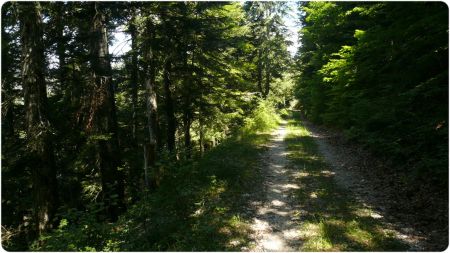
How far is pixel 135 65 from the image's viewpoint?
40.0ft

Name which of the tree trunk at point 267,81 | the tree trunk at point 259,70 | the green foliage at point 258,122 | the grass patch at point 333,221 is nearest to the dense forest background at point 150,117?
the grass patch at point 333,221

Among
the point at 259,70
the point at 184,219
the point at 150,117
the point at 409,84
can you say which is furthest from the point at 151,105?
the point at 259,70

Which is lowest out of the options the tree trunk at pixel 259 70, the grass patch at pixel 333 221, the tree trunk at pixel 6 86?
the grass patch at pixel 333 221

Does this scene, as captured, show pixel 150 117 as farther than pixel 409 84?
Yes

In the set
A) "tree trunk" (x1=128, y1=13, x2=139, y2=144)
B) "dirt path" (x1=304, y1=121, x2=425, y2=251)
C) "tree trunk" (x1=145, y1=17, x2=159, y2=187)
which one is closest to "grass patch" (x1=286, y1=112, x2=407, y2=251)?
"dirt path" (x1=304, y1=121, x2=425, y2=251)

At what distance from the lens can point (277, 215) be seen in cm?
814

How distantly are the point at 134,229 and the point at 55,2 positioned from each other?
6.37 metres

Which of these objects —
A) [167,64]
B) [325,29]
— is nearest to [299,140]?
[325,29]

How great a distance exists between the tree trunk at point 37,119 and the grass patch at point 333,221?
6365 millimetres

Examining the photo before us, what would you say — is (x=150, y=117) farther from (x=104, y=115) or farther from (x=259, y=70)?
(x=259, y=70)

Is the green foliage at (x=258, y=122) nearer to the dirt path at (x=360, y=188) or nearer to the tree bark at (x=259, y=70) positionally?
the dirt path at (x=360, y=188)

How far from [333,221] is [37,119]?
7.55 m

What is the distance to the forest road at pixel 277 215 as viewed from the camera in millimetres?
6719

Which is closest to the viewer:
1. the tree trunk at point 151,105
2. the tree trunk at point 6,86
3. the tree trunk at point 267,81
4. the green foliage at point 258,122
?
the tree trunk at point 6,86
